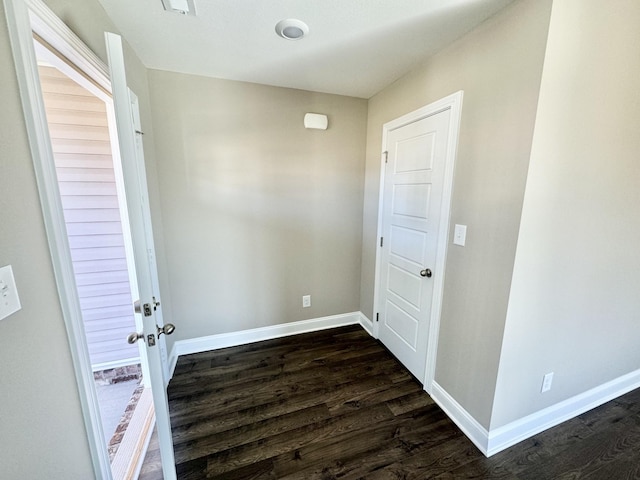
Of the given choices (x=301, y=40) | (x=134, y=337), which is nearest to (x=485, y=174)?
(x=301, y=40)

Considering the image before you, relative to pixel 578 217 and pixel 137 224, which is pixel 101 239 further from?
pixel 578 217

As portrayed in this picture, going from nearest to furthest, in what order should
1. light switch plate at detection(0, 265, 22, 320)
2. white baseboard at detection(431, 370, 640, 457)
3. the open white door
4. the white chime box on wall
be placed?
light switch plate at detection(0, 265, 22, 320) → the open white door → white baseboard at detection(431, 370, 640, 457) → the white chime box on wall

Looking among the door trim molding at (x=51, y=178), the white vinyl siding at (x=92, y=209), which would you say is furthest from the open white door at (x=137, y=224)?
the white vinyl siding at (x=92, y=209)

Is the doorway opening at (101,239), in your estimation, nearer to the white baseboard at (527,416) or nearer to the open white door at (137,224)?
the open white door at (137,224)

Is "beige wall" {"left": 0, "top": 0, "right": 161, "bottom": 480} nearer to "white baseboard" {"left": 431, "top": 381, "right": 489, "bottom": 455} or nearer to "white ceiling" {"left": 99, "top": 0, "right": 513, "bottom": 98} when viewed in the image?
"white ceiling" {"left": 99, "top": 0, "right": 513, "bottom": 98}

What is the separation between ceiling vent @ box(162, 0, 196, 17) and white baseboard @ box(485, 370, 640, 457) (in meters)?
2.79

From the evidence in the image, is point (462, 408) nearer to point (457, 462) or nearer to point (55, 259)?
point (457, 462)

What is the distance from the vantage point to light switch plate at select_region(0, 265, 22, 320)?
65 centimetres

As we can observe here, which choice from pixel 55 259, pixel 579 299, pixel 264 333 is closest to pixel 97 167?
pixel 55 259

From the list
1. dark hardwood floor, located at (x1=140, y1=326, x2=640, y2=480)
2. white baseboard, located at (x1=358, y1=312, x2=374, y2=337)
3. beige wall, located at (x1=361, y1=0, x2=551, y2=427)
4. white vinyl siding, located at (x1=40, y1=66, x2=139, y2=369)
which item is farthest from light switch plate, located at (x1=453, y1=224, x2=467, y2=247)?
white vinyl siding, located at (x1=40, y1=66, x2=139, y2=369)

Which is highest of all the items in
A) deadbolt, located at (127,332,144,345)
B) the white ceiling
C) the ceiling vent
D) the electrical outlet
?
the white ceiling

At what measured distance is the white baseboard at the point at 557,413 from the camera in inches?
59.4

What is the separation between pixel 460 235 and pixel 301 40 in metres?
1.55

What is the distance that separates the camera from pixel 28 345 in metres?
0.74
